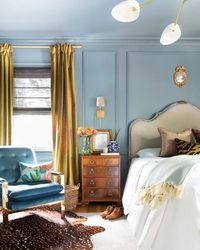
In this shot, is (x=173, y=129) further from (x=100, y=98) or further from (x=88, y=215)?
(x=88, y=215)

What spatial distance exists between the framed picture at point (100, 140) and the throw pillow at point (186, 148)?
1.09m

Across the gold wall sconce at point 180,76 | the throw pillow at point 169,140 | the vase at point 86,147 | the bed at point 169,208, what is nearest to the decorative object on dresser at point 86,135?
the vase at point 86,147

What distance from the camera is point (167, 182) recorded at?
2383mm

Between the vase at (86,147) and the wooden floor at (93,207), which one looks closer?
the wooden floor at (93,207)

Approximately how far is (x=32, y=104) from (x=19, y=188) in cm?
175

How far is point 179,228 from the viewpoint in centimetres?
203

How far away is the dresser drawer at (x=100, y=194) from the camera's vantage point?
412 centimetres

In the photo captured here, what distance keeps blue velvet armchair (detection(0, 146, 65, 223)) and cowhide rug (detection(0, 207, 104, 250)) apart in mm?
180

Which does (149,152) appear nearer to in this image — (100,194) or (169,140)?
(169,140)

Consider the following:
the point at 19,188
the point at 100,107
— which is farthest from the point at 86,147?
the point at 19,188

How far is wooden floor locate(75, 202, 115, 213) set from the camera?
13.0 feet

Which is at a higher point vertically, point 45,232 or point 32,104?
point 32,104

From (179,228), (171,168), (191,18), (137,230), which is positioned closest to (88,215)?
(137,230)

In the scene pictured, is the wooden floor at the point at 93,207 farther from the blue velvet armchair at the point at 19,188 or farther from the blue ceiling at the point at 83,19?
the blue ceiling at the point at 83,19
